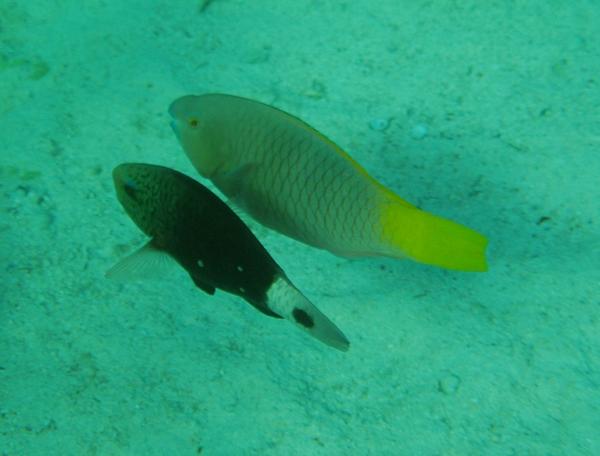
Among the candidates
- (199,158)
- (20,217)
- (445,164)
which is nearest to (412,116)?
(445,164)

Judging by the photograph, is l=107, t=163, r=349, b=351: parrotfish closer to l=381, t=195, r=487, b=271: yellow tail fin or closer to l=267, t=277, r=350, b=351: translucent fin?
l=267, t=277, r=350, b=351: translucent fin

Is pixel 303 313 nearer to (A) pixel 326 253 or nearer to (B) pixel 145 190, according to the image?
(B) pixel 145 190

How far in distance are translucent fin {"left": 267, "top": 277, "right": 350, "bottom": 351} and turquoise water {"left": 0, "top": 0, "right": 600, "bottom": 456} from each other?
799 millimetres

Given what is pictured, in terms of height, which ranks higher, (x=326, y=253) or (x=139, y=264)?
(x=139, y=264)

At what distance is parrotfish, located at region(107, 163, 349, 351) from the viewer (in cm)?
135

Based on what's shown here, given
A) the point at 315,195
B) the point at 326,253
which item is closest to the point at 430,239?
the point at 315,195

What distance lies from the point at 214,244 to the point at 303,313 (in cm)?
32

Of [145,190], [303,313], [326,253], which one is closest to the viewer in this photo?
[303,313]

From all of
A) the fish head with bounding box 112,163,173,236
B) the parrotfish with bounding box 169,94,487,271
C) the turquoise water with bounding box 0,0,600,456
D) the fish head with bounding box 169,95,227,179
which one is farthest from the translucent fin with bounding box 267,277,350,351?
the turquoise water with bounding box 0,0,600,456

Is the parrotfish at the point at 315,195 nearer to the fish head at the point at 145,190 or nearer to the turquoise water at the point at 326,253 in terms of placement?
the fish head at the point at 145,190

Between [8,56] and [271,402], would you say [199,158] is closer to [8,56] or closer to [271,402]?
[271,402]

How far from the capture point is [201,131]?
5.80ft

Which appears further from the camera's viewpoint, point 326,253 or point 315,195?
point 326,253

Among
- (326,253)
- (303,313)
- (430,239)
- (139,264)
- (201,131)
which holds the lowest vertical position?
(326,253)
